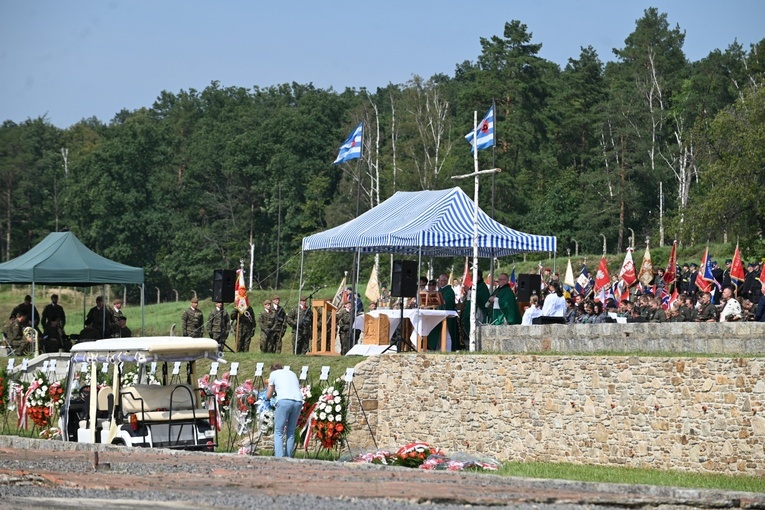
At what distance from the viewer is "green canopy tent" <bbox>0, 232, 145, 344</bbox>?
32750 millimetres

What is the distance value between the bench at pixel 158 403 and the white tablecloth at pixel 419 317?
8.16 metres

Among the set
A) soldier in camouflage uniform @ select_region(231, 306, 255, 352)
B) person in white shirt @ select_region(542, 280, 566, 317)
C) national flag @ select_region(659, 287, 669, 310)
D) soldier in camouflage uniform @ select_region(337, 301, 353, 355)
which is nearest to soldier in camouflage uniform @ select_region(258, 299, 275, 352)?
soldier in camouflage uniform @ select_region(231, 306, 255, 352)

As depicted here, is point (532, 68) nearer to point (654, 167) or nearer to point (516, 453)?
point (654, 167)

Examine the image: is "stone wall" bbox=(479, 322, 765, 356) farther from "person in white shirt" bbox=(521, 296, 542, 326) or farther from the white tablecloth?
"person in white shirt" bbox=(521, 296, 542, 326)

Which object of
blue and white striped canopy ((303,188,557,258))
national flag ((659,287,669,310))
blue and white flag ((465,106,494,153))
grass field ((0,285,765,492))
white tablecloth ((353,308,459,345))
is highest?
blue and white flag ((465,106,494,153))

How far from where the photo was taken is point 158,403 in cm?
1952

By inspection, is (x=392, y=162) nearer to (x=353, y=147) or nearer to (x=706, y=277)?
(x=353, y=147)

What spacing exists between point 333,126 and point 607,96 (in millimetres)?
18369

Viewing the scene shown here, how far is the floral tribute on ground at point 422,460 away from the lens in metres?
18.3

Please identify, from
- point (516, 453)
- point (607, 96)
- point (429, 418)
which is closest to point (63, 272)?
point (429, 418)

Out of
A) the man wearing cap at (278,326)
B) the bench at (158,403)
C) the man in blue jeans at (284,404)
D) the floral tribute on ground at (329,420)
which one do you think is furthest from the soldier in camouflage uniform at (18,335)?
the man in blue jeans at (284,404)

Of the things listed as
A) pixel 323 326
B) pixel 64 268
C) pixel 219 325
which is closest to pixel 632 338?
pixel 323 326

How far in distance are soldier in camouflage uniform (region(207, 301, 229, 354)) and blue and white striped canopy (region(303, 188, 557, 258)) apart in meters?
3.60

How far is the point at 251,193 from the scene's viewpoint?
8419cm
